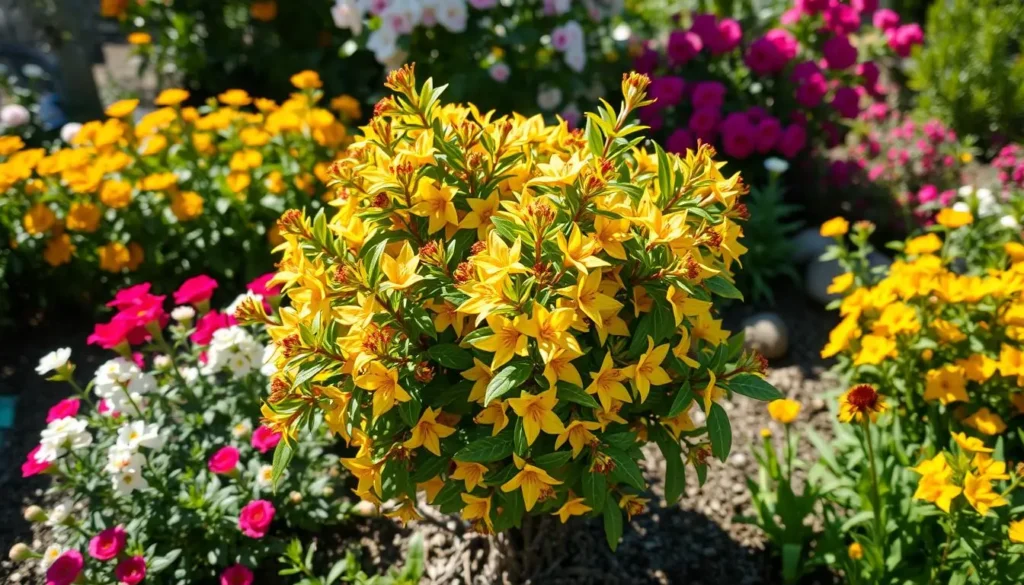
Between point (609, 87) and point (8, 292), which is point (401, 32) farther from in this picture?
point (8, 292)

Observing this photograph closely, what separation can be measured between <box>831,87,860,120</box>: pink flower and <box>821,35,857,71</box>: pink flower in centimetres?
17

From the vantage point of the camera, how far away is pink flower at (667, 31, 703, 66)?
157 inches

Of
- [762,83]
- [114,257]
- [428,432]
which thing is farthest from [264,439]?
[762,83]

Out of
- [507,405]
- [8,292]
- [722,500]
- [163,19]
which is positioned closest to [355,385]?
[507,405]

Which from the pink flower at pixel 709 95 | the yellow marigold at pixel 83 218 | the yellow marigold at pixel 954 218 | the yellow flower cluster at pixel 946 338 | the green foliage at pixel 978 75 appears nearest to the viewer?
the yellow flower cluster at pixel 946 338

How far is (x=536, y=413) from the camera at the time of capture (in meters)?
1.49

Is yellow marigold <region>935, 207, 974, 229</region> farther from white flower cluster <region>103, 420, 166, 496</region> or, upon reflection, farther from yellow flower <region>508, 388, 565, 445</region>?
white flower cluster <region>103, 420, 166, 496</region>

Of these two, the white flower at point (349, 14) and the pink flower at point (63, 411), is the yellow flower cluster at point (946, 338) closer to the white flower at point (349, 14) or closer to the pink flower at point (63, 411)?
the pink flower at point (63, 411)

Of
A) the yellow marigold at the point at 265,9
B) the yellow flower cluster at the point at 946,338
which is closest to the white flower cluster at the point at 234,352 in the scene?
the yellow flower cluster at the point at 946,338

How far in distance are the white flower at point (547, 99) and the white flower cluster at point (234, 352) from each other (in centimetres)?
218

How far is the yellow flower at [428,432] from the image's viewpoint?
164cm

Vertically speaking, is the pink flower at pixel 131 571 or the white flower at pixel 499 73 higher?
the white flower at pixel 499 73

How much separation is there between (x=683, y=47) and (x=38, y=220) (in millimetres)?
3013

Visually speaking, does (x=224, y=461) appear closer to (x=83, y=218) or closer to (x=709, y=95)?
A: (x=83, y=218)
